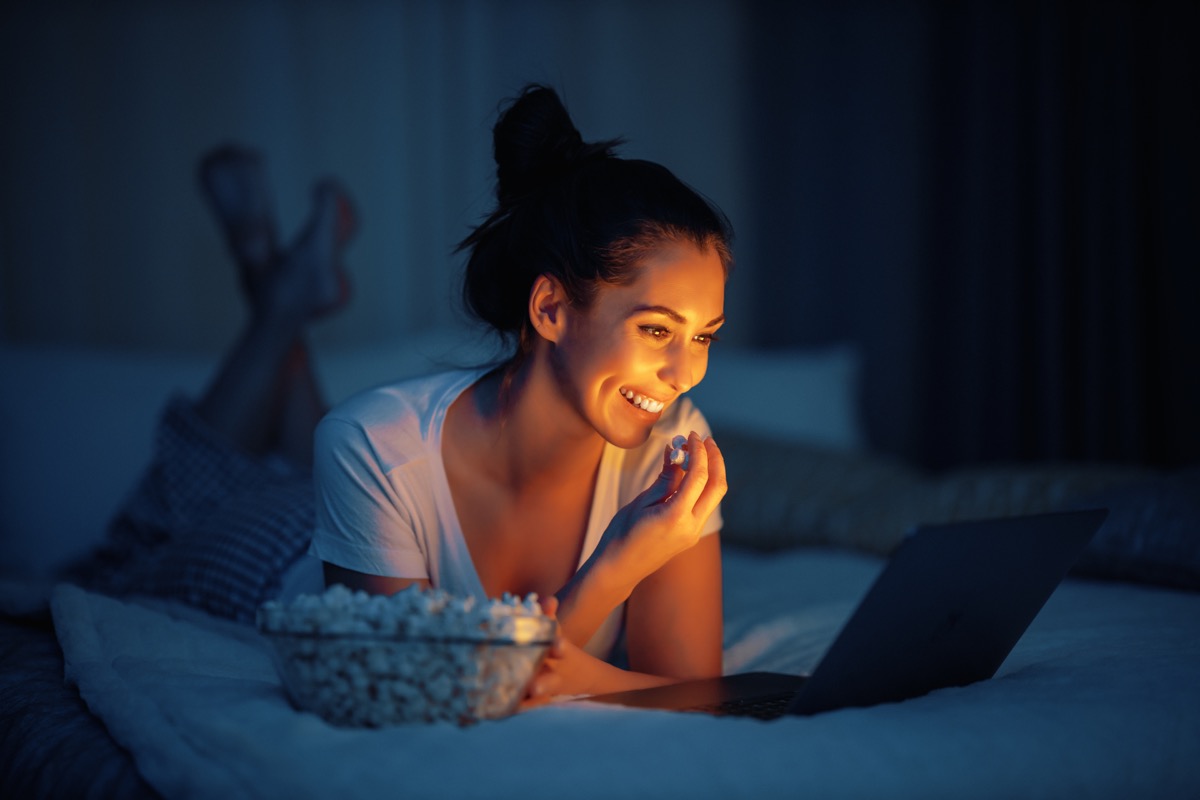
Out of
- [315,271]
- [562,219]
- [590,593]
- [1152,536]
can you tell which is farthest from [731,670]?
[315,271]

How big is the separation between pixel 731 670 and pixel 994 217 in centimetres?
211

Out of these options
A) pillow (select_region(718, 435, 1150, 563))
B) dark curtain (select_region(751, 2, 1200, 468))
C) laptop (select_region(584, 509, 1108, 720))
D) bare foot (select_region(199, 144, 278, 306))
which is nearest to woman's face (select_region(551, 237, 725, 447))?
laptop (select_region(584, 509, 1108, 720))

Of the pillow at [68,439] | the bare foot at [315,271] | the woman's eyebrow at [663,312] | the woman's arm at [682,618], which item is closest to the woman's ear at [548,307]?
the woman's eyebrow at [663,312]

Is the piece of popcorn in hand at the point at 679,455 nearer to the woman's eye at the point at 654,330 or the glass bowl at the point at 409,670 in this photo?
the woman's eye at the point at 654,330

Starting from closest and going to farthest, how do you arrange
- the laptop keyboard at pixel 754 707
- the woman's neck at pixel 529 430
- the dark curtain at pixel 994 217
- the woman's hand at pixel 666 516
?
the laptop keyboard at pixel 754 707 → the woman's hand at pixel 666 516 → the woman's neck at pixel 529 430 → the dark curtain at pixel 994 217

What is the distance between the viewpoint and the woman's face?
4.16 feet

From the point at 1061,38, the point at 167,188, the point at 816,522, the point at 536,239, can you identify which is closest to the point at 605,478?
the point at 536,239

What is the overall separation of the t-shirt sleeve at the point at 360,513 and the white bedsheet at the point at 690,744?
19 cm

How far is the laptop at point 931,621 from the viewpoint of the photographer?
930mm

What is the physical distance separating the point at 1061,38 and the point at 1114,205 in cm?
48

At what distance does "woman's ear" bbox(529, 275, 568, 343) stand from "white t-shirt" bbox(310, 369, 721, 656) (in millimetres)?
168

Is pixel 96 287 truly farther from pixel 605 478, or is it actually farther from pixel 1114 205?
pixel 1114 205

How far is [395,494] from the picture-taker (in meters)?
1.33

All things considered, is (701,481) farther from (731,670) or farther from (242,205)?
(242,205)
